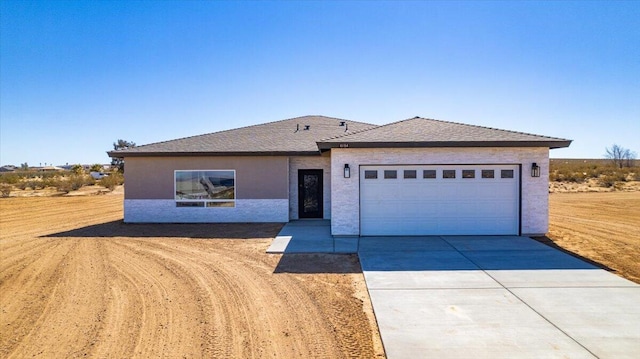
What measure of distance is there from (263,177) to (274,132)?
11.7 feet

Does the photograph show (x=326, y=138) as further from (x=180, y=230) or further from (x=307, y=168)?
(x=180, y=230)

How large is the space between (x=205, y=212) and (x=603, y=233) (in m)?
14.3

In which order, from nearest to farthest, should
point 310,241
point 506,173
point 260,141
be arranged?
point 310,241, point 506,173, point 260,141

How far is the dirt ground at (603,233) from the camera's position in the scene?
348 inches

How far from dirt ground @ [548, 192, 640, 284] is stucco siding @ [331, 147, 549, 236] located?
3.23 ft

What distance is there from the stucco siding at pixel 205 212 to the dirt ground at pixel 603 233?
32.3 ft

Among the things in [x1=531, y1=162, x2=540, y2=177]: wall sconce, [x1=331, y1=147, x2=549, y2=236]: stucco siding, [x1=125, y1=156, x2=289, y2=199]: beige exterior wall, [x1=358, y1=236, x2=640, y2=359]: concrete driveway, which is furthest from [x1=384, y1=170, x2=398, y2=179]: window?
[x1=125, y1=156, x2=289, y2=199]: beige exterior wall

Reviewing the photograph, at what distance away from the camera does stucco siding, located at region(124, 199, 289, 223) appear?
15375 millimetres


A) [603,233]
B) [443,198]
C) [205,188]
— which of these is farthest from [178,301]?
[603,233]

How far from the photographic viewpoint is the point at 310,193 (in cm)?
1617

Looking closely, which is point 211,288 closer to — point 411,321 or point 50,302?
point 50,302

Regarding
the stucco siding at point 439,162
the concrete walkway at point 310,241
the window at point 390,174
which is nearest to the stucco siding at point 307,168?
the concrete walkway at point 310,241

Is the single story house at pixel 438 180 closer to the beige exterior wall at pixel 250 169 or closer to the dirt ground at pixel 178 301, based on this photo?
the dirt ground at pixel 178 301

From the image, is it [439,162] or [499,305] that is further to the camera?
[439,162]
